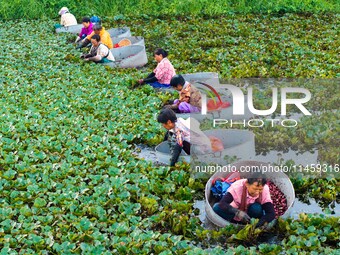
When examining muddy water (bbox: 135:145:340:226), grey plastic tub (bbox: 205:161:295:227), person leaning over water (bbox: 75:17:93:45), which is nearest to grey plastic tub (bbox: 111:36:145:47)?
person leaning over water (bbox: 75:17:93:45)

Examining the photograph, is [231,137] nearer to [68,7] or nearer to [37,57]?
[37,57]

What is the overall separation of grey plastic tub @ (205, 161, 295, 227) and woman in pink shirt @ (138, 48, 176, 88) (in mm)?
4127

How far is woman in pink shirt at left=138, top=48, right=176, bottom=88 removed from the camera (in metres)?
10.3

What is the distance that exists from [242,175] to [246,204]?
594mm

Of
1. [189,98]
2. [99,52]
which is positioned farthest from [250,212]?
[99,52]

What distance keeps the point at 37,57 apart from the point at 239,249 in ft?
29.4

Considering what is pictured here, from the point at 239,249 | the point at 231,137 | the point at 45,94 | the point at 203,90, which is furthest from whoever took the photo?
the point at 45,94

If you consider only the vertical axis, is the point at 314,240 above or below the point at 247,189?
below

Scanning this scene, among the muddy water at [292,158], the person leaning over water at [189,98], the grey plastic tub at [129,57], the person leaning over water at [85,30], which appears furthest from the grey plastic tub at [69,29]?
the muddy water at [292,158]

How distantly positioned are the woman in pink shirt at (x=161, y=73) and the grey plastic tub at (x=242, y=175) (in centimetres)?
413

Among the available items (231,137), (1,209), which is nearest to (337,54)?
(231,137)

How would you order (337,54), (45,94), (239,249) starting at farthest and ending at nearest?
(337,54)
(45,94)
(239,249)

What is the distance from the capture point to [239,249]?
5.45 meters

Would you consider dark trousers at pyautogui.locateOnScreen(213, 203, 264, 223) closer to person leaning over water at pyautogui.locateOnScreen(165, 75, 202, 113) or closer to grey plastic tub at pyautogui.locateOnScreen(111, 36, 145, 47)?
person leaning over water at pyautogui.locateOnScreen(165, 75, 202, 113)
